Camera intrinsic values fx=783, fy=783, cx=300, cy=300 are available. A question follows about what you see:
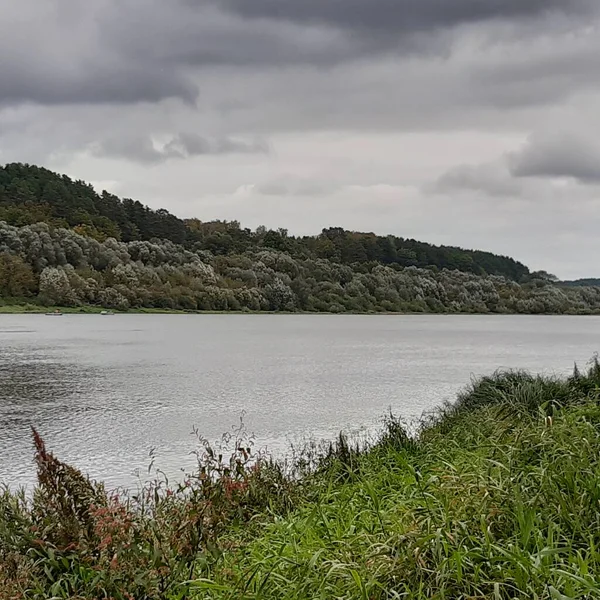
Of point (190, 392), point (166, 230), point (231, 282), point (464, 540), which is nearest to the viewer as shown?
point (464, 540)

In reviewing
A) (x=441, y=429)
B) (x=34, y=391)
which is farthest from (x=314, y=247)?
(x=441, y=429)

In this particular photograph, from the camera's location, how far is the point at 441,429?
11.9 metres

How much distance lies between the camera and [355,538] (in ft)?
15.9

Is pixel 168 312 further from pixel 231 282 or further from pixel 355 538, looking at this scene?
pixel 355 538

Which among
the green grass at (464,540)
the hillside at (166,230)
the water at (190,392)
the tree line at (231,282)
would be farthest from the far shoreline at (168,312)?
the green grass at (464,540)

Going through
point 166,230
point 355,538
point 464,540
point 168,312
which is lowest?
point 168,312

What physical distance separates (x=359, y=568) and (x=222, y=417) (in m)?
14.8

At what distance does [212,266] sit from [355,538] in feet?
394

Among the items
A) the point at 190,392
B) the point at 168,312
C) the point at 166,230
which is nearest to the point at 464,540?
the point at 190,392

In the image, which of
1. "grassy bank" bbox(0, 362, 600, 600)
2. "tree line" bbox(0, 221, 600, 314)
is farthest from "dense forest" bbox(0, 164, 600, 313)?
"grassy bank" bbox(0, 362, 600, 600)

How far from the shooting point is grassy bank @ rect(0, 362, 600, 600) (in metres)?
3.94

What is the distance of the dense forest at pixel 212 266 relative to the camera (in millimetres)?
103875

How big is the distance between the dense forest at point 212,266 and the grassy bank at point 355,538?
9552 centimetres

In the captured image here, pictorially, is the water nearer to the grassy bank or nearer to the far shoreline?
the grassy bank
